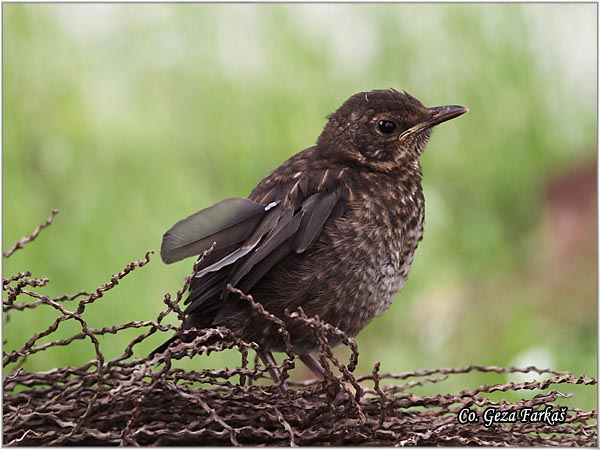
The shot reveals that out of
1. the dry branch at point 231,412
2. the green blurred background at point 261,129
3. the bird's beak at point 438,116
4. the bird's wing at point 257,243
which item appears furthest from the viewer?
the green blurred background at point 261,129

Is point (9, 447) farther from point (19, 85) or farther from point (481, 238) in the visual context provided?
point (481, 238)

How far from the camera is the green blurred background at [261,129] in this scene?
226cm

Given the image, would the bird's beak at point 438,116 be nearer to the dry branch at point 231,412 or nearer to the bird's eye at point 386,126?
the bird's eye at point 386,126

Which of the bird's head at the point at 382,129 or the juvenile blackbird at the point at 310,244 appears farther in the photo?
the bird's head at the point at 382,129

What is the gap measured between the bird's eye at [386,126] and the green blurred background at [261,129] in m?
0.88

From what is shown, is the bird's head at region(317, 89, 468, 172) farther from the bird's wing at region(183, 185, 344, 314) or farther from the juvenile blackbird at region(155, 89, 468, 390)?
the bird's wing at region(183, 185, 344, 314)

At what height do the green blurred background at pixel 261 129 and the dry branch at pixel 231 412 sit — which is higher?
the green blurred background at pixel 261 129

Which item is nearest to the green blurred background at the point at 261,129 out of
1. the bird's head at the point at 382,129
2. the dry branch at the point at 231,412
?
the bird's head at the point at 382,129

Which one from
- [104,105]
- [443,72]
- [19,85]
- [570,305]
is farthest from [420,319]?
[19,85]

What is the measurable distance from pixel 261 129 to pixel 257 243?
1.23 metres

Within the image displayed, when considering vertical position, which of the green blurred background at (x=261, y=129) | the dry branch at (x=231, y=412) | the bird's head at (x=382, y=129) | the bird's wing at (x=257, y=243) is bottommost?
the dry branch at (x=231, y=412)

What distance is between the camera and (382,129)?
1324 mm

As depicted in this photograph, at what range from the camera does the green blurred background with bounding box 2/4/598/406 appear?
226 cm

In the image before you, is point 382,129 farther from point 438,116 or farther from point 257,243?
point 257,243
